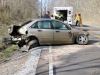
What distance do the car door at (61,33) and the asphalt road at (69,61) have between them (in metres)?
0.34

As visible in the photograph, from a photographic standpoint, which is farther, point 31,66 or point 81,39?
point 81,39

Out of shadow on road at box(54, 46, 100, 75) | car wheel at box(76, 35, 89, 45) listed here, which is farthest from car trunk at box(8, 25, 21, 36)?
shadow on road at box(54, 46, 100, 75)

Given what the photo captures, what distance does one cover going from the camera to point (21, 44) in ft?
44.1

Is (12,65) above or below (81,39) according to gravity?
below

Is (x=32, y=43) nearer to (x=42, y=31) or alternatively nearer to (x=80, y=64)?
(x=42, y=31)

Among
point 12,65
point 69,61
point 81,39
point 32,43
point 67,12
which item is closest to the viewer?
point 69,61

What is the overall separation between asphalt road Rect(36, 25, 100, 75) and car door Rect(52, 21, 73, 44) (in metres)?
0.34

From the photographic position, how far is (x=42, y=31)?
13.4m

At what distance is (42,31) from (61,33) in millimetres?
1024

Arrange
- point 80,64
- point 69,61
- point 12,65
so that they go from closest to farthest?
point 80,64 < point 69,61 < point 12,65

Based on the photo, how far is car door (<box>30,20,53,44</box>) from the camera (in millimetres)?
13312

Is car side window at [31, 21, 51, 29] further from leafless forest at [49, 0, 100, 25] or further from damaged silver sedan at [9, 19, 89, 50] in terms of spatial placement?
leafless forest at [49, 0, 100, 25]

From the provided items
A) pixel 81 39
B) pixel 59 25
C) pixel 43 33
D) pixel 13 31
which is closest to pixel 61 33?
pixel 59 25

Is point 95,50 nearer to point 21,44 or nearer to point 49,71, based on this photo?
point 21,44
